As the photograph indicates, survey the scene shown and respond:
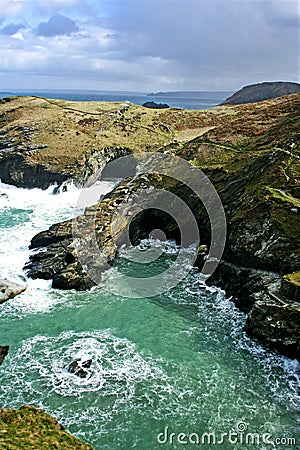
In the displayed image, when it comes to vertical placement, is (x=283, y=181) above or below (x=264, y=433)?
above

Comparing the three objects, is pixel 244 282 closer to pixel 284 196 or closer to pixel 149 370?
pixel 284 196

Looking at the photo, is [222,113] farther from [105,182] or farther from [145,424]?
[145,424]

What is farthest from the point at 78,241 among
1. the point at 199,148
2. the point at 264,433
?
the point at 199,148

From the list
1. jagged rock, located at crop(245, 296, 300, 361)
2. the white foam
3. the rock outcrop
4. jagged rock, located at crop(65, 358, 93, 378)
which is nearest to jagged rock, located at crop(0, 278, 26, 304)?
the white foam

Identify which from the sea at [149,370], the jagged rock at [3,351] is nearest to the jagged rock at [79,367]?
the sea at [149,370]

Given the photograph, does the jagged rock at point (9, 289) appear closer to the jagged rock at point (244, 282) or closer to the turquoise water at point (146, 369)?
the turquoise water at point (146, 369)

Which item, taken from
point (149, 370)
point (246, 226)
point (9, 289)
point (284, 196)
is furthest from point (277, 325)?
point (9, 289)

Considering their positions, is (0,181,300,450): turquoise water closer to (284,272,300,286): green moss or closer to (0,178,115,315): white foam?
(0,178,115,315): white foam
